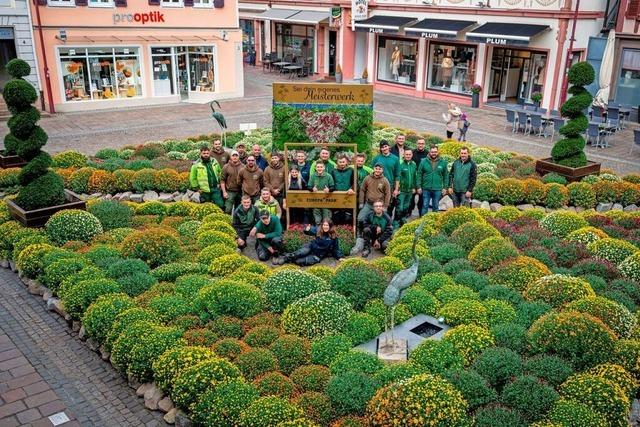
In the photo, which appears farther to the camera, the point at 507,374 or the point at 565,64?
the point at 565,64

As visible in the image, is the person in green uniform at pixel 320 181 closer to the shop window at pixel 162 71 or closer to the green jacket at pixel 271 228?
the green jacket at pixel 271 228

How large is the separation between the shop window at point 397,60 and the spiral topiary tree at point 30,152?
2470 centimetres

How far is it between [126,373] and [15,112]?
754 centimetres

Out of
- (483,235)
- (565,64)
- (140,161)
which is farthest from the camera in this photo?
(565,64)

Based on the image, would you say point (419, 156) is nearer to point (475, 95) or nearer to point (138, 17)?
point (475, 95)

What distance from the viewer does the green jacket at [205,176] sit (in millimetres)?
14023

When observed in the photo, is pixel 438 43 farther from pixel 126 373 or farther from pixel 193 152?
pixel 126 373

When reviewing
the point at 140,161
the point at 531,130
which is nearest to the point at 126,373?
the point at 140,161

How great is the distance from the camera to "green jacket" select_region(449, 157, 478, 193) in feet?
45.7

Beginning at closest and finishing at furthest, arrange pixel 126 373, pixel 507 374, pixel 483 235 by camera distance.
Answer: pixel 507 374, pixel 126 373, pixel 483 235

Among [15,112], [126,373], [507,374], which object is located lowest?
Result: [126,373]

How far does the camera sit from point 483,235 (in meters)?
12.0

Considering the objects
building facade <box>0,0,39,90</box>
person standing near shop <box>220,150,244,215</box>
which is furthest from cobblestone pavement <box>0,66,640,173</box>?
person standing near shop <box>220,150,244,215</box>

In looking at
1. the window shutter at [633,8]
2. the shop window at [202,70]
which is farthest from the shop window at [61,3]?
the window shutter at [633,8]
